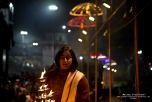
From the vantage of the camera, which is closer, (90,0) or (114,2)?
(114,2)

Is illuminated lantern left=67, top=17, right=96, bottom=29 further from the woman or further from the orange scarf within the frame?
the orange scarf

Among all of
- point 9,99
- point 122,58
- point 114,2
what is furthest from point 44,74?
point 9,99

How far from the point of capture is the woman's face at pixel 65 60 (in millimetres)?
5449

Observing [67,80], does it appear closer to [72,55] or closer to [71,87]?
[71,87]

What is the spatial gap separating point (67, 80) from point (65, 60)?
1.09 ft

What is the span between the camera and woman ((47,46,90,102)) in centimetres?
535

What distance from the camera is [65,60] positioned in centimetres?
545

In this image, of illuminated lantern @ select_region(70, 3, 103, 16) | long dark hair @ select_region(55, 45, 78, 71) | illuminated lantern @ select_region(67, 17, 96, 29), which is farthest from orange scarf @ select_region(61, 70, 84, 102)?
illuminated lantern @ select_region(67, 17, 96, 29)

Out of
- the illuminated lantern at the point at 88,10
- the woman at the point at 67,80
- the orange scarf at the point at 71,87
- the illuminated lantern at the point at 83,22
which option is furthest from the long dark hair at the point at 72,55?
the illuminated lantern at the point at 83,22

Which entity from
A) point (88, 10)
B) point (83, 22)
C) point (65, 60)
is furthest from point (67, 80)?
point (83, 22)

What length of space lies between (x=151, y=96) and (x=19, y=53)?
5774cm

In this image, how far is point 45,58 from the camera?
68125 mm

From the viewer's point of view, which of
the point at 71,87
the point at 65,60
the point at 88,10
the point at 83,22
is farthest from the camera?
the point at 83,22

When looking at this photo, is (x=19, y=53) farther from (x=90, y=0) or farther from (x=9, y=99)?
(x=90, y=0)
